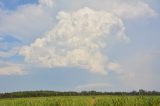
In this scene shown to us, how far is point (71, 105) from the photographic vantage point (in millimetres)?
39062

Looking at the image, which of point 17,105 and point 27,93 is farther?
point 27,93

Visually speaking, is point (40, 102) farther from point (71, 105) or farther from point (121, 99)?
point (121, 99)

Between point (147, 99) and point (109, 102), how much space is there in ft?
14.3

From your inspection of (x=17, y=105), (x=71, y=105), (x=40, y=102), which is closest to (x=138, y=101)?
(x=71, y=105)

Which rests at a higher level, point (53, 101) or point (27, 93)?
point (27, 93)

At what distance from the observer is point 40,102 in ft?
134

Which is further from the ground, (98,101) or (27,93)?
(27,93)

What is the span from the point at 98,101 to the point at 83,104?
199 centimetres

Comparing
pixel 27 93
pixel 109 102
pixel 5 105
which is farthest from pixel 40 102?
pixel 27 93

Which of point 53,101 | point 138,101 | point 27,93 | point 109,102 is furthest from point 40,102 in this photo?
point 27,93

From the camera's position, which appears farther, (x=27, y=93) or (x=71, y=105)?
(x=27, y=93)

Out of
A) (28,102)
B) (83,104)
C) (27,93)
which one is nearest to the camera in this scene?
(83,104)

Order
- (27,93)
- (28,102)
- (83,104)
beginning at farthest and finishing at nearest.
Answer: (27,93) < (28,102) < (83,104)

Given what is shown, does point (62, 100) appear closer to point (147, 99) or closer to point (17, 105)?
point (17, 105)
